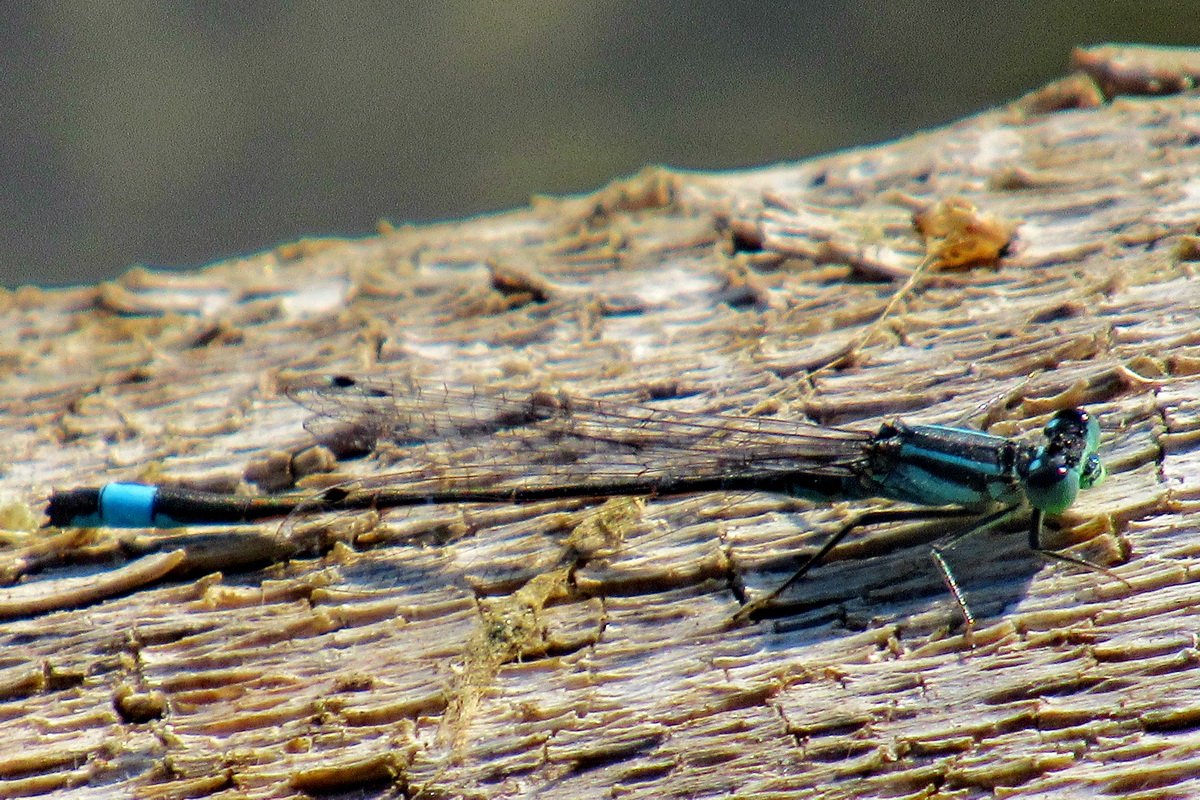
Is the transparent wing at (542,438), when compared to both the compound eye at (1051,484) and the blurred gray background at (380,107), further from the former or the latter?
the blurred gray background at (380,107)

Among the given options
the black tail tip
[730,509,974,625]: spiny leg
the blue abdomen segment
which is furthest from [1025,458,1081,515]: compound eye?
the black tail tip

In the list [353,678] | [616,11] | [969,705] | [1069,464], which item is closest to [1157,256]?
[1069,464]

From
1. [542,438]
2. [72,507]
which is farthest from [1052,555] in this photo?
[72,507]

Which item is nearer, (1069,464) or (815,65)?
(1069,464)

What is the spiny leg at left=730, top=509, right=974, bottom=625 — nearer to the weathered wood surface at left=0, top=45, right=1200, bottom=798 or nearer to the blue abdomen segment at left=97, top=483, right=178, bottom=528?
the weathered wood surface at left=0, top=45, right=1200, bottom=798

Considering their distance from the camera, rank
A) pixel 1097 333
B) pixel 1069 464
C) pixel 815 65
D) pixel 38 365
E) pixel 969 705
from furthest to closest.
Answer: pixel 815 65, pixel 38 365, pixel 1097 333, pixel 1069 464, pixel 969 705

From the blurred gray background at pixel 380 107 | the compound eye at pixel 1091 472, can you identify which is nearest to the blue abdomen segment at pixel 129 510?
the compound eye at pixel 1091 472

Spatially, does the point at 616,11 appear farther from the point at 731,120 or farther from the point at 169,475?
the point at 169,475
